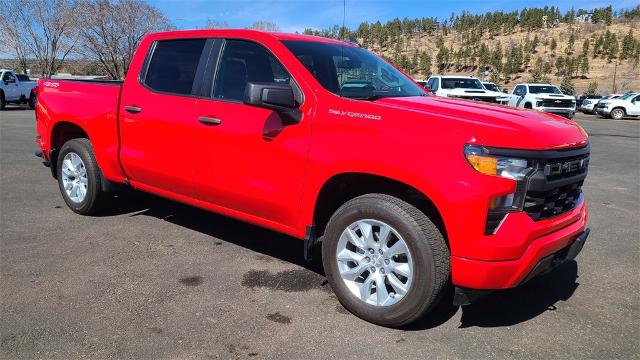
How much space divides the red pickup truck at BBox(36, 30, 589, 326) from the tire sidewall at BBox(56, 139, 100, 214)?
18.0 inches

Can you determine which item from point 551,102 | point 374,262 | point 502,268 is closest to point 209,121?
point 374,262

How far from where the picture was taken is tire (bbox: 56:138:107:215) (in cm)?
536

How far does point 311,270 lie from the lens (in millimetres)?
4371

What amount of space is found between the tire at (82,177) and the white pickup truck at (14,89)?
20777mm

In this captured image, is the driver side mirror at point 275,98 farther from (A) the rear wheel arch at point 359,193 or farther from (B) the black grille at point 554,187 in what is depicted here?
(B) the black grille at point 554,187

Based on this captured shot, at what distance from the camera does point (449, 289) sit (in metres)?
4.06

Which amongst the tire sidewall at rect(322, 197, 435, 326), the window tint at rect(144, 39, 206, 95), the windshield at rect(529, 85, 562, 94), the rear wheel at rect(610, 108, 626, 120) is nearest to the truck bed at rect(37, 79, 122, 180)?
the window tint at rect(144, 39, 206, 95)

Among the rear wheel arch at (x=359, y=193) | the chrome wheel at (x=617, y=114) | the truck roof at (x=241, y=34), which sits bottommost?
the chrome wheel at (x=617, y=114)

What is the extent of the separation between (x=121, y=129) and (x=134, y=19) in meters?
30.0

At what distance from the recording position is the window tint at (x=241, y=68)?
4.02 metres

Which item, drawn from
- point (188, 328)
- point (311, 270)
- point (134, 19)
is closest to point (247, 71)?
point (311, 270)

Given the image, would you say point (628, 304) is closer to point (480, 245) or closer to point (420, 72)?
point (480, 245)

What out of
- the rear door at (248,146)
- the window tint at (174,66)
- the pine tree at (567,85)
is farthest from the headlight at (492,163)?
the pine tree at (567,85)

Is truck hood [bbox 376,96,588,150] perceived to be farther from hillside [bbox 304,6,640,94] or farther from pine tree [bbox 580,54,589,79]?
pine tree [bbox 580,54,589,79]
